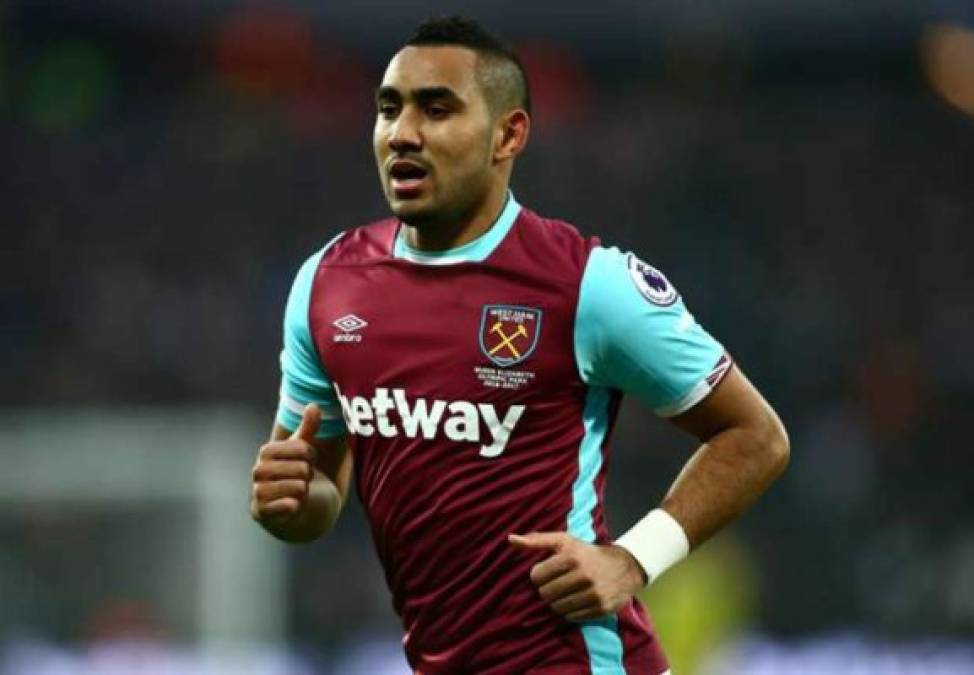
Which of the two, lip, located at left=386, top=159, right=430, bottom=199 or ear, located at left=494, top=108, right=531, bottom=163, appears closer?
lip, located at left=386, top=159, right=430, bottom=199

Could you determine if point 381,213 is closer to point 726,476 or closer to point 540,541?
point 726,476

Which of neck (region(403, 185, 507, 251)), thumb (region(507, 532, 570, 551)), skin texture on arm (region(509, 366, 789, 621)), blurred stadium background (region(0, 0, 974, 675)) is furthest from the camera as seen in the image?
blurred stadium background (region(0, 0, 974, 675))

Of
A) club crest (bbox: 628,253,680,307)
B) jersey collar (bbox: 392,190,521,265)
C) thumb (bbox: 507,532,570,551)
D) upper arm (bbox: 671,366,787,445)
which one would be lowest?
thumb (bbox: 507,532,570,551)

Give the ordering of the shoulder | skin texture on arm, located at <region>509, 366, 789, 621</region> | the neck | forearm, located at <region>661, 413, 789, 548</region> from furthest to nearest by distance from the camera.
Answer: the shoulder < the neck < forearm, located at <region>661, 413, 789, 548</region> < skin texture on arm, located at <region>509, 366, 789, 621</region>

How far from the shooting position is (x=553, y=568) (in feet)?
12.5

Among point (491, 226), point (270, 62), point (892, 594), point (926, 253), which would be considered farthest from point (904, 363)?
point (491, 226)

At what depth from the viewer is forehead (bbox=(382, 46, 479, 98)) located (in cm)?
406

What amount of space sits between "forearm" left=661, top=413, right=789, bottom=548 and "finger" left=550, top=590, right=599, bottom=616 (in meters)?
0.30

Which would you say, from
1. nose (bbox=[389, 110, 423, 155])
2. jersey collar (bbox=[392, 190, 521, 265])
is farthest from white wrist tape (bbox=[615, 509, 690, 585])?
nose (bbox=[389, 110, 423, 155])

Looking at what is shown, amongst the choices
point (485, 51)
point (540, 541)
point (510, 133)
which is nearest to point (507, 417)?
point (540, 541)

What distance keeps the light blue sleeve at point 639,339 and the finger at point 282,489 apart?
574 mm

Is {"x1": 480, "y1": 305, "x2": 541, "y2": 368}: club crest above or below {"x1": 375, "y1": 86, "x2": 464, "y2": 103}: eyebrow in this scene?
below

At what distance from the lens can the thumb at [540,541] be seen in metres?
3.79

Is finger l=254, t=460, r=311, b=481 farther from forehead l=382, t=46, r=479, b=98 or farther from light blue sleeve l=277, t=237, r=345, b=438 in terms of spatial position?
forehead l=382, t=46, r=479, b=98
